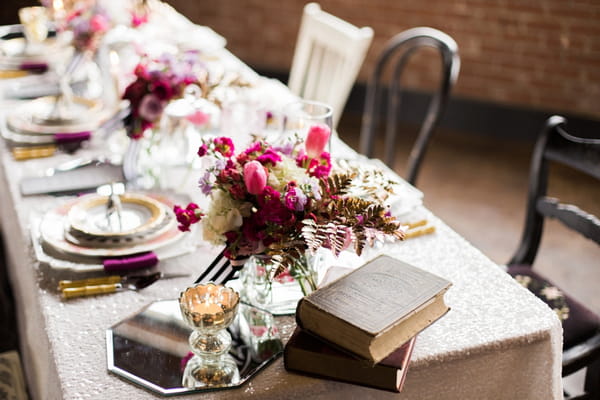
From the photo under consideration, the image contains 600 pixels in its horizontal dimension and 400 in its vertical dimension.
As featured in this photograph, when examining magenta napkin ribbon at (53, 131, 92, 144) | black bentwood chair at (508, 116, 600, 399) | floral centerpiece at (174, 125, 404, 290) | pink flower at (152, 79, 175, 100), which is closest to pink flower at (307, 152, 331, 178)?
floral centerpiece at (174, 125, 404, 290)

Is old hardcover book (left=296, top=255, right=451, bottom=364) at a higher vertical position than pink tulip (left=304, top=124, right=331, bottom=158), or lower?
lower

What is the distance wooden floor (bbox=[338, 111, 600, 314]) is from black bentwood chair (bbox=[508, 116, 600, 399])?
0.97m

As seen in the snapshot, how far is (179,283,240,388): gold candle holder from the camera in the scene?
0.99 m

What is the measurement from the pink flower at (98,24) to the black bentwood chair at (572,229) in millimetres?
1245

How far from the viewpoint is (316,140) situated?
122 centimetres

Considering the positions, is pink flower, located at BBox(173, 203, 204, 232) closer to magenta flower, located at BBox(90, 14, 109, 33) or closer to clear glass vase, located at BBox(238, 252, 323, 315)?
clear glass vase, located at BBox(238, 252, 323, 315)

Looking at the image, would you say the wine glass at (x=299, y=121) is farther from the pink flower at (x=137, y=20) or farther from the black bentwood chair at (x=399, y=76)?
the pink flower at (x=137, y=20)

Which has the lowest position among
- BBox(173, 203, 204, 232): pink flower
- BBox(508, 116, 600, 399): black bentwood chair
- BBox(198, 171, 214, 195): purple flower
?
BBox(508, 116, 600, 399): black bentwood chair

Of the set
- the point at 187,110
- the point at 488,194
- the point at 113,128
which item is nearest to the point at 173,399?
the point at 187,110

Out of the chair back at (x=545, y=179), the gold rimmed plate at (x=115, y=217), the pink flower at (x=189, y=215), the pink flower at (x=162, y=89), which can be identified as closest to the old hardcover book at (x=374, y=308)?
the pink flower at (x=189, y=215)

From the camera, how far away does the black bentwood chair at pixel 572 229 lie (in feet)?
5.37

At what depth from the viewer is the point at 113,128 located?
1.87m

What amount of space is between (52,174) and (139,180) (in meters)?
0.20

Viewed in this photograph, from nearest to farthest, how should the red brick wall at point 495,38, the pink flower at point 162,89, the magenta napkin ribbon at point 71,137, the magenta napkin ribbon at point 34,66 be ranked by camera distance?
1. the pink flower at point 162,89
2. the magenta napkin ribbon at point 71,137
3. the magenta napkin ribbon at point 34,66
4. the red brick wall at point 495,38
